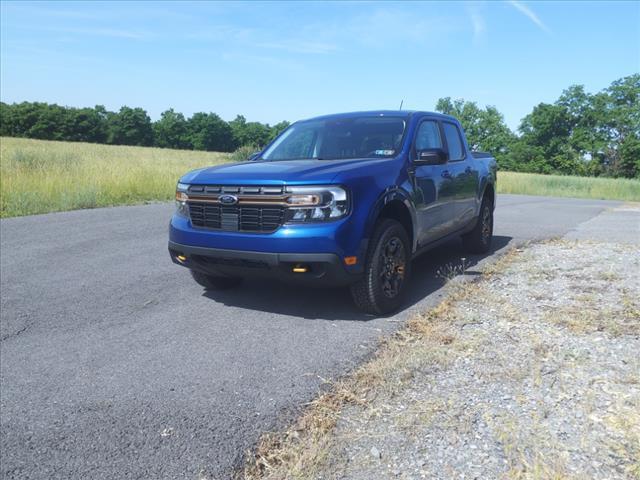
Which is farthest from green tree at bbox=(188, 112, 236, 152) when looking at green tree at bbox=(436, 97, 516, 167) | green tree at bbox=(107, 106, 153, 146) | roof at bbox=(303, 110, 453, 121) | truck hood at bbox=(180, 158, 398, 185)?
truck hood at bbox=(180, 158, 398, 185)

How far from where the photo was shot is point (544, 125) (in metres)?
65.6

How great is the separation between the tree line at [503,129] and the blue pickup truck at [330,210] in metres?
36.0

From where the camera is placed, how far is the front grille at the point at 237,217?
377cm

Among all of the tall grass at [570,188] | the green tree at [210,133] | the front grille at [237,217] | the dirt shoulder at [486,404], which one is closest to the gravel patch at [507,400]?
the dirt shoulder at [486,404]

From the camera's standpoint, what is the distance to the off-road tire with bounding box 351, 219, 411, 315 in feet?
13.0

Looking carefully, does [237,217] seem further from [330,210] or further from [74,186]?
[74,186]

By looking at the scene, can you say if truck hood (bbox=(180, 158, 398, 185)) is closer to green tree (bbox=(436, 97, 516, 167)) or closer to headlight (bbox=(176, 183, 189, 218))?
headlight (bbox=(176, 183, 189, 218))

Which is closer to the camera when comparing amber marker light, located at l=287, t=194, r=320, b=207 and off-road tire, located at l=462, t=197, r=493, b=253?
amber marker light, located at l=287, t=194, r=320, b=207

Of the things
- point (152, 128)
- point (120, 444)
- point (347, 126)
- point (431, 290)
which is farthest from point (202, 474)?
point (152, 128)

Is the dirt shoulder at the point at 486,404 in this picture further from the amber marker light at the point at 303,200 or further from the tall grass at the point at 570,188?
the tall grass at the point at 570,188

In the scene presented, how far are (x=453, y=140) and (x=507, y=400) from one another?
4065mm

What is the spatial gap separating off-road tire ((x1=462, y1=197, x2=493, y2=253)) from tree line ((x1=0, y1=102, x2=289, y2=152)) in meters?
78.8

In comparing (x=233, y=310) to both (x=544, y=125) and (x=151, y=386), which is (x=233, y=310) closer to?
(x=151, y=386)

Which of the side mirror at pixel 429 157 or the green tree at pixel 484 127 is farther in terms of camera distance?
the green tree at pixel 484 127
